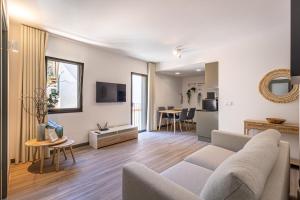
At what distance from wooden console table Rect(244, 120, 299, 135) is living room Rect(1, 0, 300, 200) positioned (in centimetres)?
2

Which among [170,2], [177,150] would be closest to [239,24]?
[170,2]

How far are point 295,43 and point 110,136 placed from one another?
3.90 metres

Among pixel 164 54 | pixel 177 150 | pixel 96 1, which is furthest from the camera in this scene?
pixel 164 54

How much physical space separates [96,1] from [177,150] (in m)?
3.29

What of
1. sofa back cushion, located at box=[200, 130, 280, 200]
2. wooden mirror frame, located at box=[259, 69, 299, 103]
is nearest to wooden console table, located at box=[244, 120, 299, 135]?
wooden mirror frame, located at box=[259, 69, 299, 103]

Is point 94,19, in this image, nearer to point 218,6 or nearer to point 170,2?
point 170,2

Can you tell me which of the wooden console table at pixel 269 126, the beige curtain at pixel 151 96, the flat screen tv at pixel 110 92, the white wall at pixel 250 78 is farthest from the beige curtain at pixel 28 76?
the wooden console table at pixel 269 126

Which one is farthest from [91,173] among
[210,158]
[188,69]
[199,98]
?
[199,98]

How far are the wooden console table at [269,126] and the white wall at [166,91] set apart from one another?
337cm

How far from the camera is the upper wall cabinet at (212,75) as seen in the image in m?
4.47

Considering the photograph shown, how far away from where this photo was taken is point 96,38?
12.0 ft

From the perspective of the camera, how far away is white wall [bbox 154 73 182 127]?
655 centimetres

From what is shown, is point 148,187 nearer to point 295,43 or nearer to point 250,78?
point 295,43

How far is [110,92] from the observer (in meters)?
4.67
